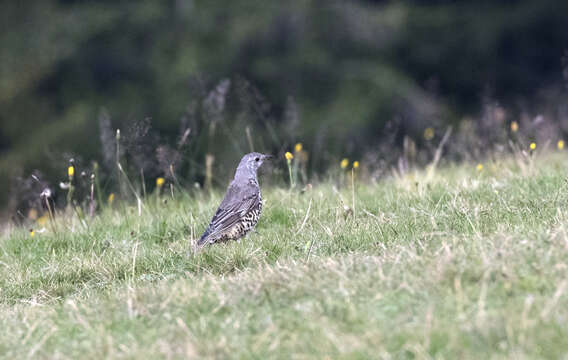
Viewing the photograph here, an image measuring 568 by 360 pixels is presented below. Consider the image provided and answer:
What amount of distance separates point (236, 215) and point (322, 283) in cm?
166

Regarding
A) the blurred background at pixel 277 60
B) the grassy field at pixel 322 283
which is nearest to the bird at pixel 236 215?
the grassy field at pixel 322 283

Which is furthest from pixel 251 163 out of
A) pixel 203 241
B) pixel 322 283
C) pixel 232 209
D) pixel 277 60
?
pixel 277 60

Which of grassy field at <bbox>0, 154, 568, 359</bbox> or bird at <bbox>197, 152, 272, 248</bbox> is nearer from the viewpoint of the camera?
grassy field at <bbox>0, 154, 568, 359</bbox>

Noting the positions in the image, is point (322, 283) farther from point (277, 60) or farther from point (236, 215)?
point (277, 60)

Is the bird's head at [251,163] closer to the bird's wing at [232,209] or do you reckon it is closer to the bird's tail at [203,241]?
the bird's wing at [232,209]

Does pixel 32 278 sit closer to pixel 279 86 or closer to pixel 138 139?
pixel 138 139

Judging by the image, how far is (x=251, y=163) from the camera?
5.99 metres

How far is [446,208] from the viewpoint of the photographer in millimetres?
5207

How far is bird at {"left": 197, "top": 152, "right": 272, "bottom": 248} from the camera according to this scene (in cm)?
515

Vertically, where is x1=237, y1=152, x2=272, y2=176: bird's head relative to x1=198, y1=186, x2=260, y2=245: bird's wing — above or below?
above

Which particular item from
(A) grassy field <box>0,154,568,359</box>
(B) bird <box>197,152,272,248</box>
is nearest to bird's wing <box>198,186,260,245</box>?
(B) bird <box>197,152,272,248</box>

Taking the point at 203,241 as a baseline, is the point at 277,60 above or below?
below

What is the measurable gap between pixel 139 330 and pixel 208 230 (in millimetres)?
1754

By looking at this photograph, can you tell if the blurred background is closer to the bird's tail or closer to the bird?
the bird
